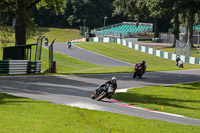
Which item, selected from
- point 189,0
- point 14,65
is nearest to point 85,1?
point 189,0

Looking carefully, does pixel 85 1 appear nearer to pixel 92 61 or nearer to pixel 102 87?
pixel 92 61

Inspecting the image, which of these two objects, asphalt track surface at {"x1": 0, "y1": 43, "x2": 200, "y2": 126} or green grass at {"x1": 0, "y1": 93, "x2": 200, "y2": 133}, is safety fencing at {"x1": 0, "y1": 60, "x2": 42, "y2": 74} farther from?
green grass at {"x1": 0, "y1": 93, "x2": 200, "y2": 133}

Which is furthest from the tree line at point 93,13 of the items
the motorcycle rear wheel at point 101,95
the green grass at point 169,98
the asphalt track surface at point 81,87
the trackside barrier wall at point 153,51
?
the motorcycle rear wheel at point 101,95

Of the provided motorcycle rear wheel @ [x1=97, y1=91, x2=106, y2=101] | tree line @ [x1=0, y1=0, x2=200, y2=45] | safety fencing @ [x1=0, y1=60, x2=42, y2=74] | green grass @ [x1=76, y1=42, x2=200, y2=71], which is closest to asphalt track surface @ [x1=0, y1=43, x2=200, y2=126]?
motorcycle rear wheel @ [x1=97, y1=91, x2=106, y2=101]

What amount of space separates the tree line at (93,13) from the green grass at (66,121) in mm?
18223

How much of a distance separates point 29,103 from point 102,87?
417 centimetres

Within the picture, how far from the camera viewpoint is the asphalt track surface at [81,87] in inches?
583

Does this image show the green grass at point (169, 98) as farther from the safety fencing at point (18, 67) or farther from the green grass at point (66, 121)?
the safety fencing at point (18, 67)

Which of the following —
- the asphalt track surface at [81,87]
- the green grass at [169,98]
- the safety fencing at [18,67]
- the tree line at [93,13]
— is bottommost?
the green grass at [169,98]

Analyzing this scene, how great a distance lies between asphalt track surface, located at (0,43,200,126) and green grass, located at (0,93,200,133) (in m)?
1.57

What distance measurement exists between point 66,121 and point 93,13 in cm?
9398

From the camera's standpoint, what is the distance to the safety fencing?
2533 cm

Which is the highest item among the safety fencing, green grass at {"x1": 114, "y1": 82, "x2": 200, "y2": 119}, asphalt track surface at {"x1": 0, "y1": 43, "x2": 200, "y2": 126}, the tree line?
the tree line

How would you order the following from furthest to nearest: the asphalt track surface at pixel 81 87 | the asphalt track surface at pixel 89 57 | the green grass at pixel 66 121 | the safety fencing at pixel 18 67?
1. the asphalt track surface at pixel 89 57
2. the safety fencing at pixel 18 67
3. the asphalt track surface at pixel 81 87
4. the green grass at pixel 66 121
